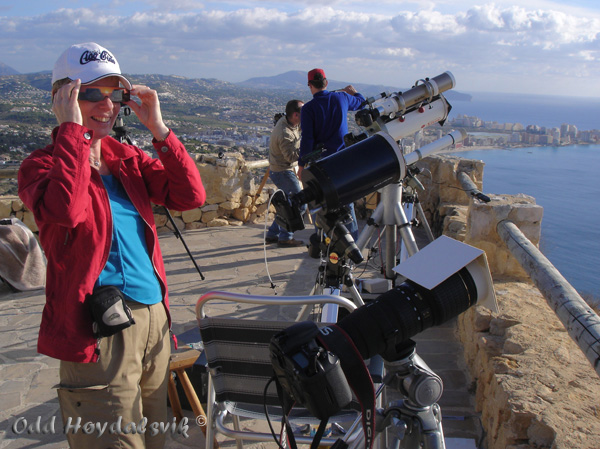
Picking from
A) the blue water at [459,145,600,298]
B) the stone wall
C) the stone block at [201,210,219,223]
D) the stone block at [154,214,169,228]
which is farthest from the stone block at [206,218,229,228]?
the stone wall

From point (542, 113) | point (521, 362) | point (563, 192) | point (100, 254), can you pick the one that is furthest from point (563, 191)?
point (542, 113)

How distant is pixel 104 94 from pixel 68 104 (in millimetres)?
167

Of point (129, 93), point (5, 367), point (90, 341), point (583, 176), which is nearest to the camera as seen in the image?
point (90, 341)

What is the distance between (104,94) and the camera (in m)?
1.66

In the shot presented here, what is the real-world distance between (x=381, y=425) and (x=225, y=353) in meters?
0.71

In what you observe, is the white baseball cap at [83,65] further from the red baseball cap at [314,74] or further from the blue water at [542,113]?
the blue water at [542,113]

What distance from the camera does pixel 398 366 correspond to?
1.25 metres

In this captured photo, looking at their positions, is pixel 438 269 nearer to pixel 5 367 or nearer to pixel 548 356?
pixel 548 356

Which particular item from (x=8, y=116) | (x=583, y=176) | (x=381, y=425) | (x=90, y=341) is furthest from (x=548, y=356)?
(x=8, y=116)

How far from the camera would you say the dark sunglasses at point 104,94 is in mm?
1630

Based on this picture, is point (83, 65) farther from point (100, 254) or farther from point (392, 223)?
point (392, 223)

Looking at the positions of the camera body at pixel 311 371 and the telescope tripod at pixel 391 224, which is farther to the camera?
the telescope tripod at pixel 391 224

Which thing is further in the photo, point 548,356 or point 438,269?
point 548,356

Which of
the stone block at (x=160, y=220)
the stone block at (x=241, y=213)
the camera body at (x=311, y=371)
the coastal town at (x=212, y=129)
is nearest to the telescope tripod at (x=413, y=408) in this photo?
the camera body at (x=311, y=371)
